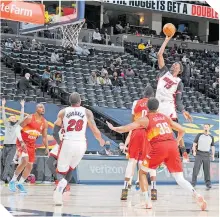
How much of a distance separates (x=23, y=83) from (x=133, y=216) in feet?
49.9

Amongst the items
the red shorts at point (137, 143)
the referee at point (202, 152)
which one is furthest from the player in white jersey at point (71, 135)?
the referee at point (202, 152)

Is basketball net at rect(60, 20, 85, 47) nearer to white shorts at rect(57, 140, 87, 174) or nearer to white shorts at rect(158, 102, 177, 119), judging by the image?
white shorts at rect(158, 102, 177, 119)

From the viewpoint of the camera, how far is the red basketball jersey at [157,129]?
8656 mm

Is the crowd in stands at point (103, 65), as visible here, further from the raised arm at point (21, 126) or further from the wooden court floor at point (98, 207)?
the wooden court floor at point (98, 207)

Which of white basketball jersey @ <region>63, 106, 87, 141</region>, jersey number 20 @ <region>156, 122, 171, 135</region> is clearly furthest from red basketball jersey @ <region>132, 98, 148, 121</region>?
jersey number 20 @ <region>156, 122, 171, 135</region>

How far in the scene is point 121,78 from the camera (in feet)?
88.4

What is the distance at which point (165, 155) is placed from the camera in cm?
866

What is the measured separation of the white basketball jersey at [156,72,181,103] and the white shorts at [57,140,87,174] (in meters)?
2.16

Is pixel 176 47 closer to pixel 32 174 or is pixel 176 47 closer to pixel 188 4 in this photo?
pixel 188 4

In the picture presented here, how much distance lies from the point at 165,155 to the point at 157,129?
14.8 inches

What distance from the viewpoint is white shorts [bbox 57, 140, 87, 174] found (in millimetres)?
9055

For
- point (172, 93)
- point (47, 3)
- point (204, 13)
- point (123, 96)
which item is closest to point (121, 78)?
point (123, 96)

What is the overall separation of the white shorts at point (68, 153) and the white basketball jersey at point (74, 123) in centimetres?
8

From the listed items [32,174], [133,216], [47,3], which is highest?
[47,3]
